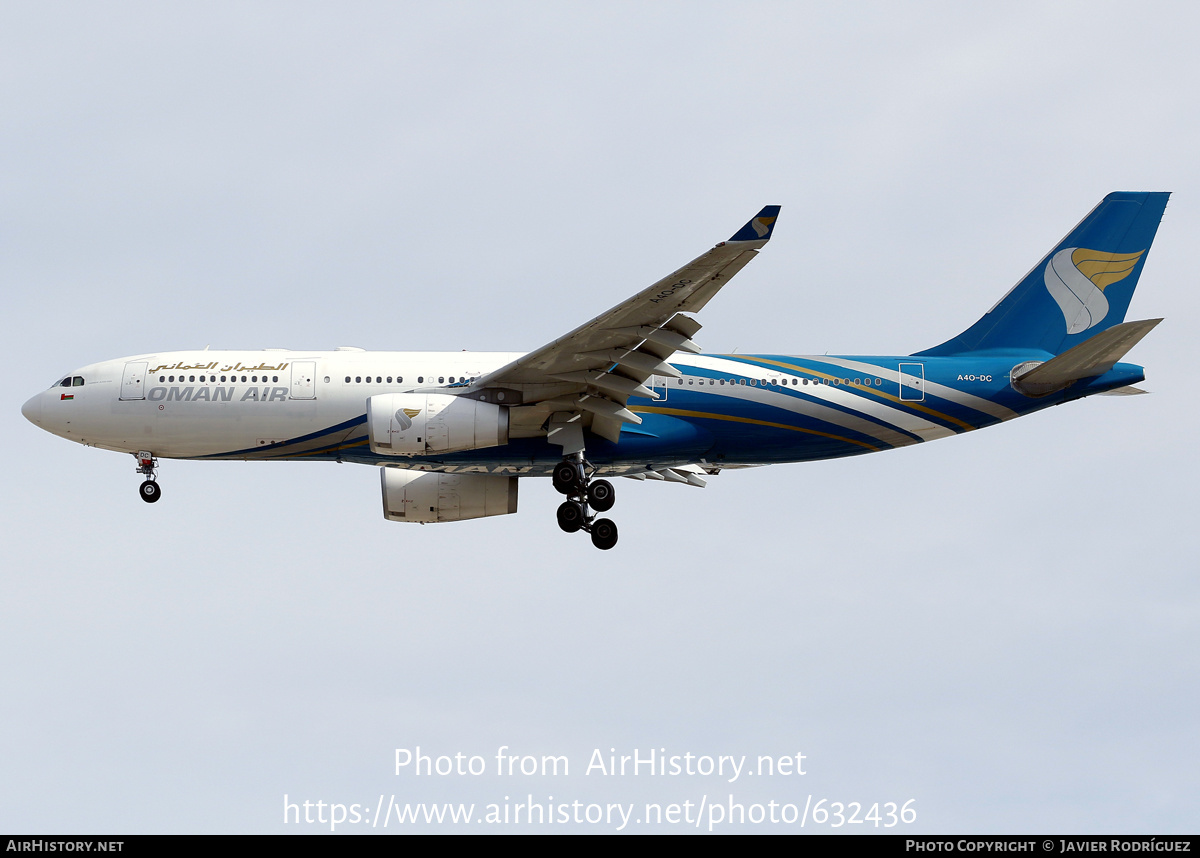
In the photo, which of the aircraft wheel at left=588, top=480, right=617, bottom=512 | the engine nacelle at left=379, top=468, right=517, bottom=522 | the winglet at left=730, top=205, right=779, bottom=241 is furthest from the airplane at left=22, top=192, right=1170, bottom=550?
the winglet at left=730, top=205, right=779, bottom=241

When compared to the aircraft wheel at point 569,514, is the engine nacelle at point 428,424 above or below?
above

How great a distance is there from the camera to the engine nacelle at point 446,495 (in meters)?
31.9

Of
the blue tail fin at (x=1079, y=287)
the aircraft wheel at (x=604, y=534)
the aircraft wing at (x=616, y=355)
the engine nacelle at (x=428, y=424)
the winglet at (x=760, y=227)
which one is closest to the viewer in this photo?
the winglet at (x=760, y=227)

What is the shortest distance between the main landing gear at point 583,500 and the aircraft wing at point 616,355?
1042 mm

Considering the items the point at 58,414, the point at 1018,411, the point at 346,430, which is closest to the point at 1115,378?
the point at 1018,411

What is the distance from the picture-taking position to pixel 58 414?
2972 centimetres

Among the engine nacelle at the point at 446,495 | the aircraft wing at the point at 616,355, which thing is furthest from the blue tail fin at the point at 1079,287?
the engine nacelle at the point at 446,495

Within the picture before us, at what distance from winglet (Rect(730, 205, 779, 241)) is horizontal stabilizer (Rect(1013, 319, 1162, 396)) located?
8.61 meters

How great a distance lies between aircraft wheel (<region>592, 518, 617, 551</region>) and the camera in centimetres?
2959

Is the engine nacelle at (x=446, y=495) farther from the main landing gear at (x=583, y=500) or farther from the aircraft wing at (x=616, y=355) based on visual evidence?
the aircraft wing at (x=616, y=355)

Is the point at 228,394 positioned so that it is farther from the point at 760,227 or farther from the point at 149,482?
the point at 760,227

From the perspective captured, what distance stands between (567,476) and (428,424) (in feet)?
11.4

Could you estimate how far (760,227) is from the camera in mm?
22250

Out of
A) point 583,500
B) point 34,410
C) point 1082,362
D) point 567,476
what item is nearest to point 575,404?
point 567,476
